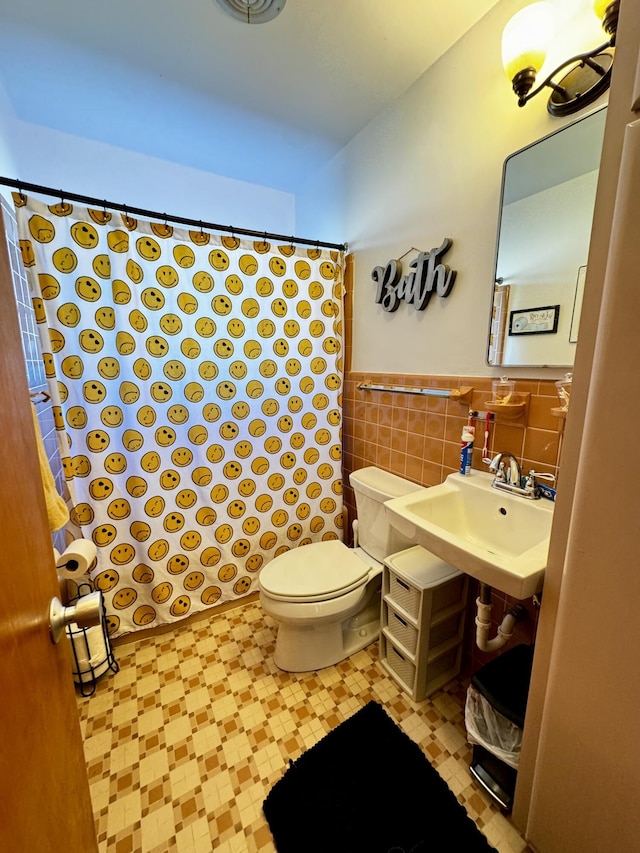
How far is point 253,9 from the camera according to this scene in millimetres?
1109

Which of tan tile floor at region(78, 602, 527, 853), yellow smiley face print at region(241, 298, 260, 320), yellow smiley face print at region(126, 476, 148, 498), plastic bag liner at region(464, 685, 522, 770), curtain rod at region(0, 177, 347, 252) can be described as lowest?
tan tile floor at region(78, 602, 527, 853)

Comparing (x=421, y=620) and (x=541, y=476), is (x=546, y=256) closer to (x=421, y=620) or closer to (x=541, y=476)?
(x=541, y=476)

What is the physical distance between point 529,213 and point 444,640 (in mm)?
1622

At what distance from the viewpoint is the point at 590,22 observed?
3.00 ft

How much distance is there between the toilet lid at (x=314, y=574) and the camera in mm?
1353

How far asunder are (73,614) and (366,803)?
1106mm

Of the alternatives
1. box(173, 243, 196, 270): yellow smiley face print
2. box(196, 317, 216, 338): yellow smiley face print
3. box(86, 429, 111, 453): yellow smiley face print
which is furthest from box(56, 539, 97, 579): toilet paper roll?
box(173, 243, 196, 270): yellow smiley face print

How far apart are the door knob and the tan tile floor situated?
0.91 m

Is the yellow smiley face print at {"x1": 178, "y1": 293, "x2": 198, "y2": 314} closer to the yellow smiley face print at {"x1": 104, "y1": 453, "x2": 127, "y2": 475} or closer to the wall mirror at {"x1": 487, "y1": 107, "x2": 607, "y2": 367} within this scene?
the yellow smiley face print at {"x1": 104, "y1": 453, "x2": 127, "y2": 475}

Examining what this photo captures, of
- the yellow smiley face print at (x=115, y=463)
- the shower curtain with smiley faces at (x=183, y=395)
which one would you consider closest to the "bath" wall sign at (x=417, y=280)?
the shower curtain with smiley faces at (x=183, y=395)

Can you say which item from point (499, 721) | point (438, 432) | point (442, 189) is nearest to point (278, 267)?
point (442, 189)

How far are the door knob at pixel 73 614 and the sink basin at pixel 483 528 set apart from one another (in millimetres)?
814

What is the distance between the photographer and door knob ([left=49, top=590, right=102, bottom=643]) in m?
0.55

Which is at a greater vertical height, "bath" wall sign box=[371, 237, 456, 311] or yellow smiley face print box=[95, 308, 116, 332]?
"bath" wall sign box=[371, 237, 456, 311]
